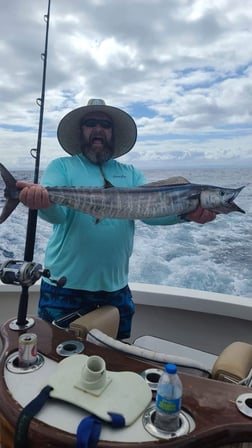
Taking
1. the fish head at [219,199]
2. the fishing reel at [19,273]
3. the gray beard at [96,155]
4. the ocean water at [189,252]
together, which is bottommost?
the ocean water at [189,252]

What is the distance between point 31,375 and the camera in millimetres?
1018

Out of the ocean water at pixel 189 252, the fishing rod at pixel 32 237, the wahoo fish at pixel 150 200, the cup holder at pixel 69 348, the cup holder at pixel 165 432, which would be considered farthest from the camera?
the ocean water at pixel 189 252

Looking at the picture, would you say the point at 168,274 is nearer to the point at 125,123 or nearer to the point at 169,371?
the point at 125,123

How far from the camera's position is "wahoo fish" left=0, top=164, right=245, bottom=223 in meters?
1.48

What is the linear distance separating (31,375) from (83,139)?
3.84 feet

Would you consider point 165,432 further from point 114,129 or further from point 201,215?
point 114,129

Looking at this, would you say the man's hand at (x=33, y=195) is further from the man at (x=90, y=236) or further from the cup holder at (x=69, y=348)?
the cup holder at (x=69, y=348)

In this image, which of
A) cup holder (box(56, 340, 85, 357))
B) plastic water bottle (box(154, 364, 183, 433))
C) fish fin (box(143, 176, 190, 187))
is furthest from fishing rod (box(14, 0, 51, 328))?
plastic water bottle (box(154, 364, 183, 433))

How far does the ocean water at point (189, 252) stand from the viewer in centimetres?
430

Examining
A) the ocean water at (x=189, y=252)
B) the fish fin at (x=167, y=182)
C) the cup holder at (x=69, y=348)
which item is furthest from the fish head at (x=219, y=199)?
the ocean water at (x=189, y=252)

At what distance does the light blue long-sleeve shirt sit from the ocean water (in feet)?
7.17

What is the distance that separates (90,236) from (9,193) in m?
0.42

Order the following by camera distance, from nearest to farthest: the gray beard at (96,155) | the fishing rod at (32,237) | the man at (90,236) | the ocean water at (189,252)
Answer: the fishing rod at (32,237), the man at (90,236), the gray beard at (96,155), the ocean water at (189,252)

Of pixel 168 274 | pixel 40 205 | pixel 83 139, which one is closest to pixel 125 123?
pixel 83 139
